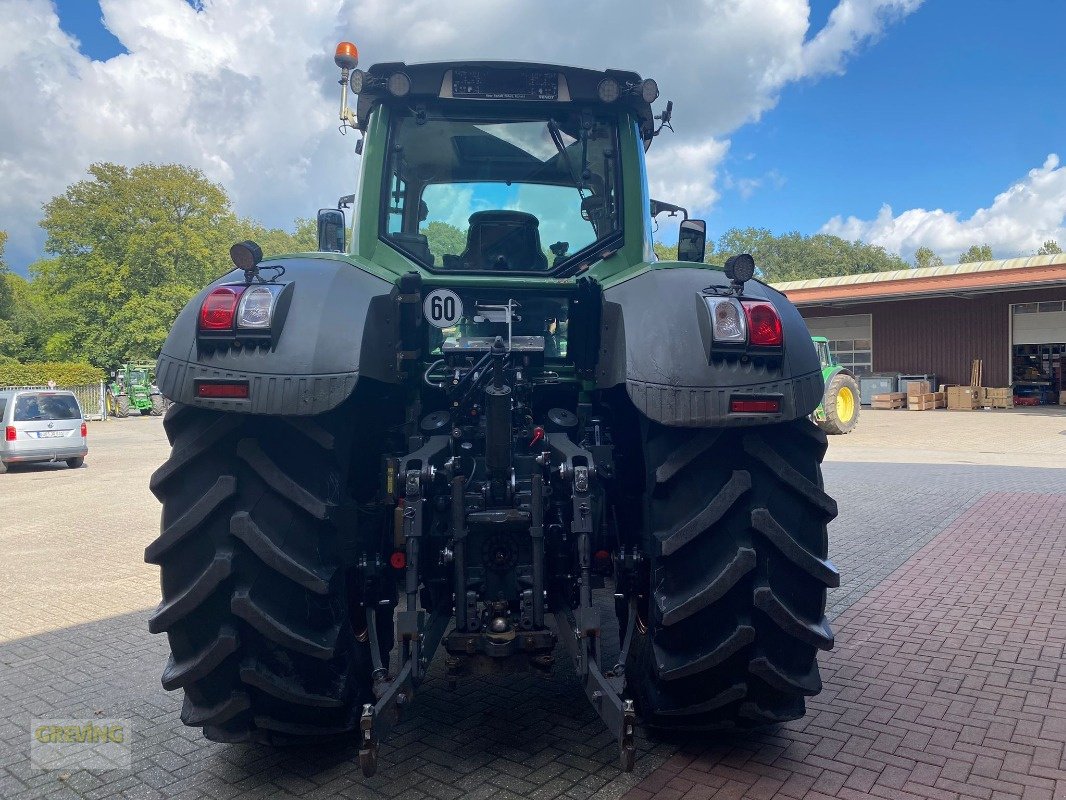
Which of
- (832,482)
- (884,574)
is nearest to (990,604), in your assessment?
(884,574)

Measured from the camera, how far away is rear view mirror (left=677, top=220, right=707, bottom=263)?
4621mm

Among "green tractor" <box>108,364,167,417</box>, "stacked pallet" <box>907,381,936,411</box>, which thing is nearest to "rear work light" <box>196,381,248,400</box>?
"stacked pallet" <box>907,381,936,411</box>

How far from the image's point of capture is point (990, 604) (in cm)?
568

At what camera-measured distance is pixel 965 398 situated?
87.8 ft

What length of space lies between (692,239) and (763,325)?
1893mm

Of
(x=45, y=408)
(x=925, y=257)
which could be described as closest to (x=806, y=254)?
(x=925, y=257)

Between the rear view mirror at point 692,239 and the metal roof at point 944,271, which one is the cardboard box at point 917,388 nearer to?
the metal roof at point 944,271

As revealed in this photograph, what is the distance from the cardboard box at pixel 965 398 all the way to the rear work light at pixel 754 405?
2732 centimetres

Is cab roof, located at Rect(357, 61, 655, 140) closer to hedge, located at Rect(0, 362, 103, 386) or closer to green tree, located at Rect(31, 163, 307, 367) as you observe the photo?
hedge, located at Rect(0, 362, 103, 386)

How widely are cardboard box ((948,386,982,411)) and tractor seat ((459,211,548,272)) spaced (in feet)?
87.7

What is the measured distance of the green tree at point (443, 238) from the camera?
4.03 metres

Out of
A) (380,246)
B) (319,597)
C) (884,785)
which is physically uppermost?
(380,246)

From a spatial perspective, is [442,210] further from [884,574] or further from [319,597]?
[884,574]

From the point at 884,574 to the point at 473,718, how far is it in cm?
429
